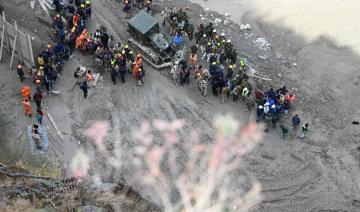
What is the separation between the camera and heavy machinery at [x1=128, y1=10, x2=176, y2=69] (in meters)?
30.7

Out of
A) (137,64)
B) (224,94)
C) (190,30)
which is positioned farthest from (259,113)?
(190,30)

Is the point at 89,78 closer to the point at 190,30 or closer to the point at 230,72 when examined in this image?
the point at 190,30

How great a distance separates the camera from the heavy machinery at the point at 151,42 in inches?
1208

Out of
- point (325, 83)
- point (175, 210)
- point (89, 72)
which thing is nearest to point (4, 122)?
point (89, 72)

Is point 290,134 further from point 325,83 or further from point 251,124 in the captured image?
point 325,83

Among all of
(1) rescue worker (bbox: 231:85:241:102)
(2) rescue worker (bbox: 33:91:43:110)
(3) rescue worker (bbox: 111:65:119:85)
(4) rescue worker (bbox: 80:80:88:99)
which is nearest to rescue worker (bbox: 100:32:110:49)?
(3) rescue worker (bbox: 111:65:119:85)

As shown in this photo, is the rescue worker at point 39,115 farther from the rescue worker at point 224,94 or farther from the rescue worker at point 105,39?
the rescue worker at point 224,94

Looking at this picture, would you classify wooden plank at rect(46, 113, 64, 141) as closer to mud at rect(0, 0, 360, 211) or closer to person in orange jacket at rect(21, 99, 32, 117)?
mud at rect(0, 0, 360, 211)

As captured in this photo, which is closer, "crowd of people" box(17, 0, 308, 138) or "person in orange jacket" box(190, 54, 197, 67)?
"crowd of people" box(17, 0, 308, 138)

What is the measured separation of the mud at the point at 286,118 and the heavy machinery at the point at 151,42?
2.42 ft

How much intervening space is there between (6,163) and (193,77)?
34.6ft

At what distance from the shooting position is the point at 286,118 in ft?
93.2

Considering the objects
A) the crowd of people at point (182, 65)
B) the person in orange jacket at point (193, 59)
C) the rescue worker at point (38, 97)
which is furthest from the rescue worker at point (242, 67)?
the rescue worker at point (38, 97)

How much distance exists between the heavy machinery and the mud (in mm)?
737
